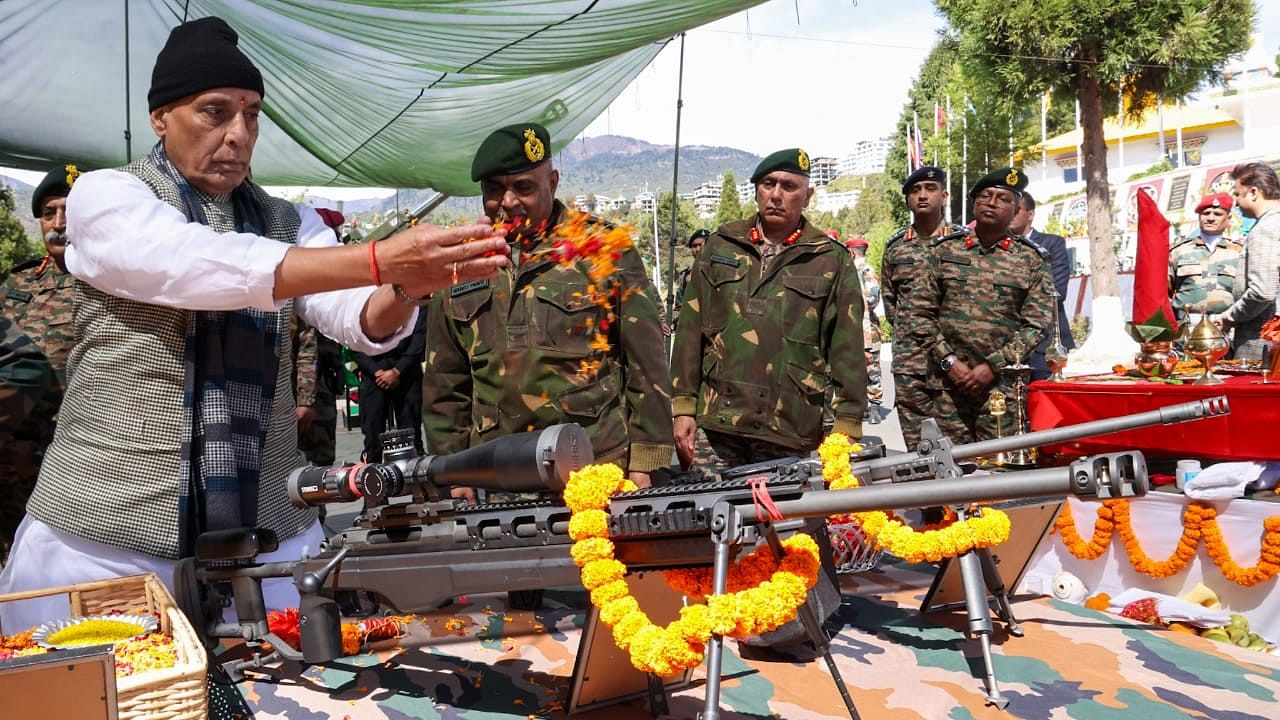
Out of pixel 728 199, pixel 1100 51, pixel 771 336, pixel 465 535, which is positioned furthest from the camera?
pixel 728 199

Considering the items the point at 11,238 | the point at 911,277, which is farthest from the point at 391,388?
the point at 11,238

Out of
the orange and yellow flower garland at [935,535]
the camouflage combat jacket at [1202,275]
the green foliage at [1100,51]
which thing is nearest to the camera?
the orange and yellow flower garland at [935,535]

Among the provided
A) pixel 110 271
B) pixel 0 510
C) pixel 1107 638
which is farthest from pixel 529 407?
pixel 0 510

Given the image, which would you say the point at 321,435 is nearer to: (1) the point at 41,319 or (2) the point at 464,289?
(1) the point at 41,319

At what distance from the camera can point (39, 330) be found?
4.53m

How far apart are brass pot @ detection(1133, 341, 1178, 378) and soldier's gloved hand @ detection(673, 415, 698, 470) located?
7.48ft

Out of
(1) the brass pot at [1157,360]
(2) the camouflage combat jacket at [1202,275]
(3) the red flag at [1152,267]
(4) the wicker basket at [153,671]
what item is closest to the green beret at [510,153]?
(4) the wicker basket at [153,671]

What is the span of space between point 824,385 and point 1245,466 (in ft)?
5.83

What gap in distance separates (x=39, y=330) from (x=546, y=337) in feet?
9.20

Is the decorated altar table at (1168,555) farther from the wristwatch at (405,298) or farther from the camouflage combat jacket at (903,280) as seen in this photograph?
the wristwatch at (405,298)

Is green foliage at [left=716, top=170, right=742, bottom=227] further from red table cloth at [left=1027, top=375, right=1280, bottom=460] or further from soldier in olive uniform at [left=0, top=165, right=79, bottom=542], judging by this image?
soldier in olive uniform at [left=0, top=165, right=79, bottom=542]

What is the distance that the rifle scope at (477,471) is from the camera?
2002 mm

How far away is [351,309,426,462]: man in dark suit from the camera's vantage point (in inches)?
275

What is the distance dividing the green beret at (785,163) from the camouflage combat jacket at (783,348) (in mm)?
318
